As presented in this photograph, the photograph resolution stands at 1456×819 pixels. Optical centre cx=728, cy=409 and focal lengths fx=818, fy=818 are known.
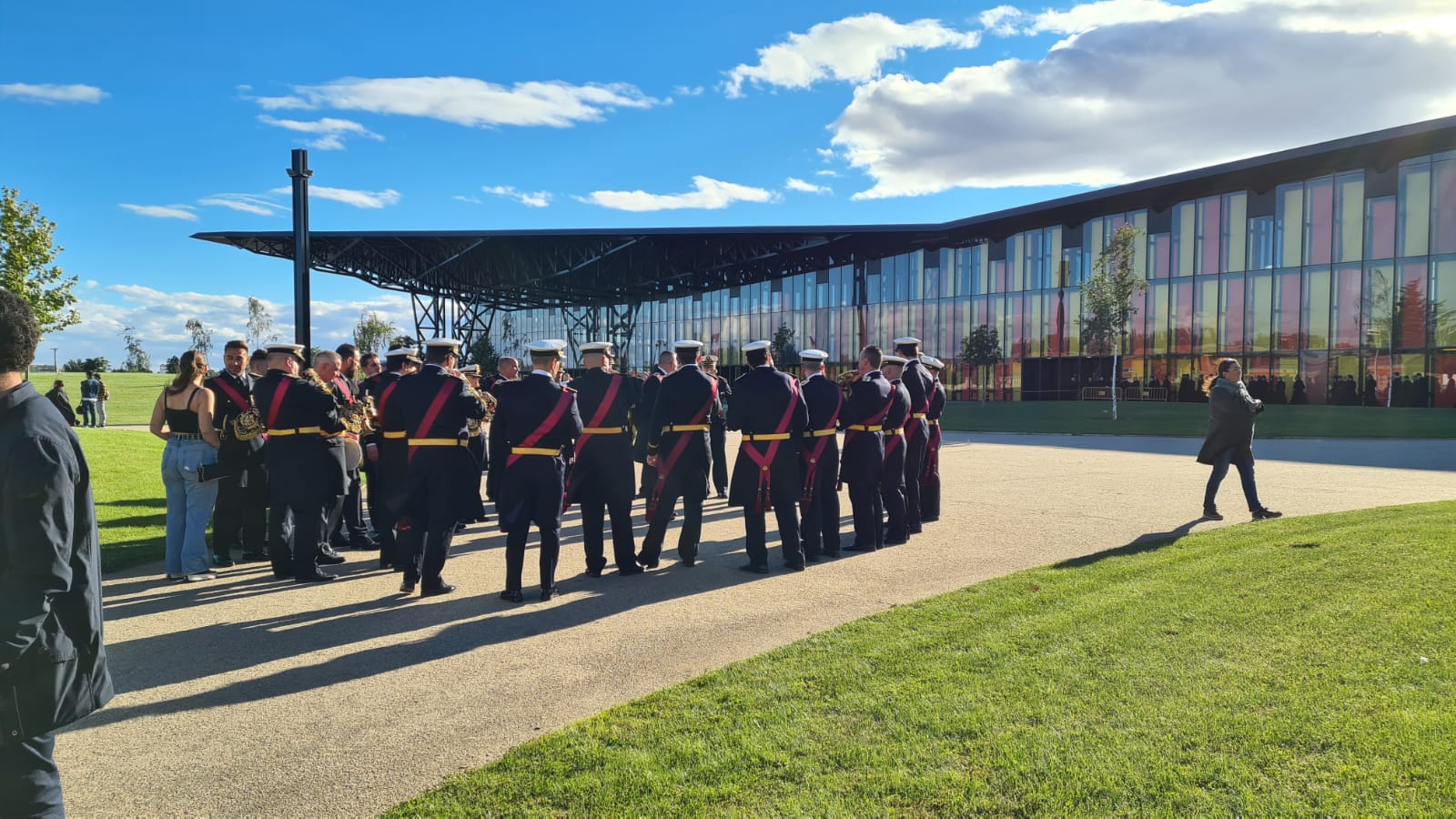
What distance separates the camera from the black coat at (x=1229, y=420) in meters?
8.96

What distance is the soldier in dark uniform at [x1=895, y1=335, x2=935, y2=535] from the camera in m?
8.68

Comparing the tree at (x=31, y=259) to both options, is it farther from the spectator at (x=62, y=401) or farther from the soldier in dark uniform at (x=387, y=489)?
the soldier in dark uniform at (x=387, y=489)

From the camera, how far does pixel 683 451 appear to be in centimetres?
712

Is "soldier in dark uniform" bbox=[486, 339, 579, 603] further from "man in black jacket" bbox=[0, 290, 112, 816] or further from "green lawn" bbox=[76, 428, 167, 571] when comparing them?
"man in black jacket" bbox=[0, 290, 112, 816]

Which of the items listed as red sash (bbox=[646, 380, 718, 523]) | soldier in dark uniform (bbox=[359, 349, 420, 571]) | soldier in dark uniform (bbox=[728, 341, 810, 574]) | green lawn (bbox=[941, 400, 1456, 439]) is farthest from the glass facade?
soldier in dark uniform (bbox=[359, 349, 420, 571])

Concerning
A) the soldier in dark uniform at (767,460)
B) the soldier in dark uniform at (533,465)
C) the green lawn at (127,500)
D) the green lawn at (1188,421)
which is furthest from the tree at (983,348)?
A: the soldier in dark uniform at (533,465)

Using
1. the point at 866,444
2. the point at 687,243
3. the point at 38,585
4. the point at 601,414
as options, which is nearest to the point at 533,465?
the point at 601,414

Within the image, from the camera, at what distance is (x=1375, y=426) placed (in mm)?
24422

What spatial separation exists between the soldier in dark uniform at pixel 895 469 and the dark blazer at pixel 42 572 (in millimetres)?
6466

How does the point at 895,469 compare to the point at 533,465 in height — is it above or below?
below

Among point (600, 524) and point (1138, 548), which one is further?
→ point (1138, 548)

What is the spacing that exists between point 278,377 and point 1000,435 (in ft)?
68.0

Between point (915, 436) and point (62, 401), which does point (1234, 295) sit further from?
point (62, 401)

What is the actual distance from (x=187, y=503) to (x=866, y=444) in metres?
5.84
